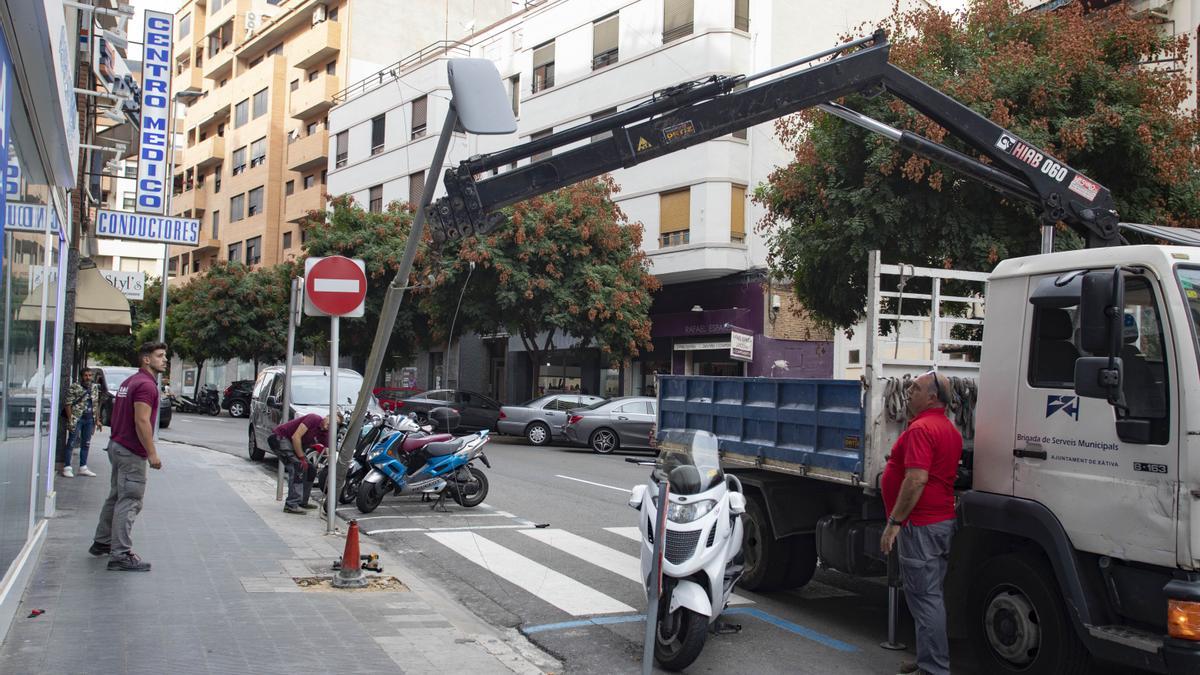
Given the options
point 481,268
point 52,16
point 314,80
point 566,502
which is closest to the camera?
point 52,16

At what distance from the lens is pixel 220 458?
63.1 feet

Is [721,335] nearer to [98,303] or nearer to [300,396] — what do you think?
[300,396]

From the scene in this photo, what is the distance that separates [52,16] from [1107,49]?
48.4 feet

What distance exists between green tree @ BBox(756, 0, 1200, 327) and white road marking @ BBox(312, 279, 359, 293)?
26.5 feet

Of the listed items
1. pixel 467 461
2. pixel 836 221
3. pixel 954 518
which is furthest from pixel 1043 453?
pixel 836 221

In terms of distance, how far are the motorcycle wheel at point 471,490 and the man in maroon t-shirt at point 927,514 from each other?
7615 mm

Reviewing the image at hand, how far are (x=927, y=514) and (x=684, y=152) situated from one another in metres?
22.4

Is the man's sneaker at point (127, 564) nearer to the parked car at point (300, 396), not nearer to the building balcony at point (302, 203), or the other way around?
the parked car at point (300, 396)

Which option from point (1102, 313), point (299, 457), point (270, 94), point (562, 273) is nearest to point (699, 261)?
point (562, 273)

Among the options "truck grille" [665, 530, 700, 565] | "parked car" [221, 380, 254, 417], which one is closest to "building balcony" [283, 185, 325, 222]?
"parked car" [221, 380, 254, 417]

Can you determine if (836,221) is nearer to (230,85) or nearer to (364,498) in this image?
(364,498)

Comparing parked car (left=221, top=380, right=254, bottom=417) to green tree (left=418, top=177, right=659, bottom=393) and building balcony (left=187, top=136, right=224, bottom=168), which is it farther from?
building balcony (left=187, top=136, right=224, bottom=168)

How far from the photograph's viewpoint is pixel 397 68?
43.9m

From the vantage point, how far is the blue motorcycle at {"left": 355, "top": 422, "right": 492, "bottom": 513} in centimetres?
1213
